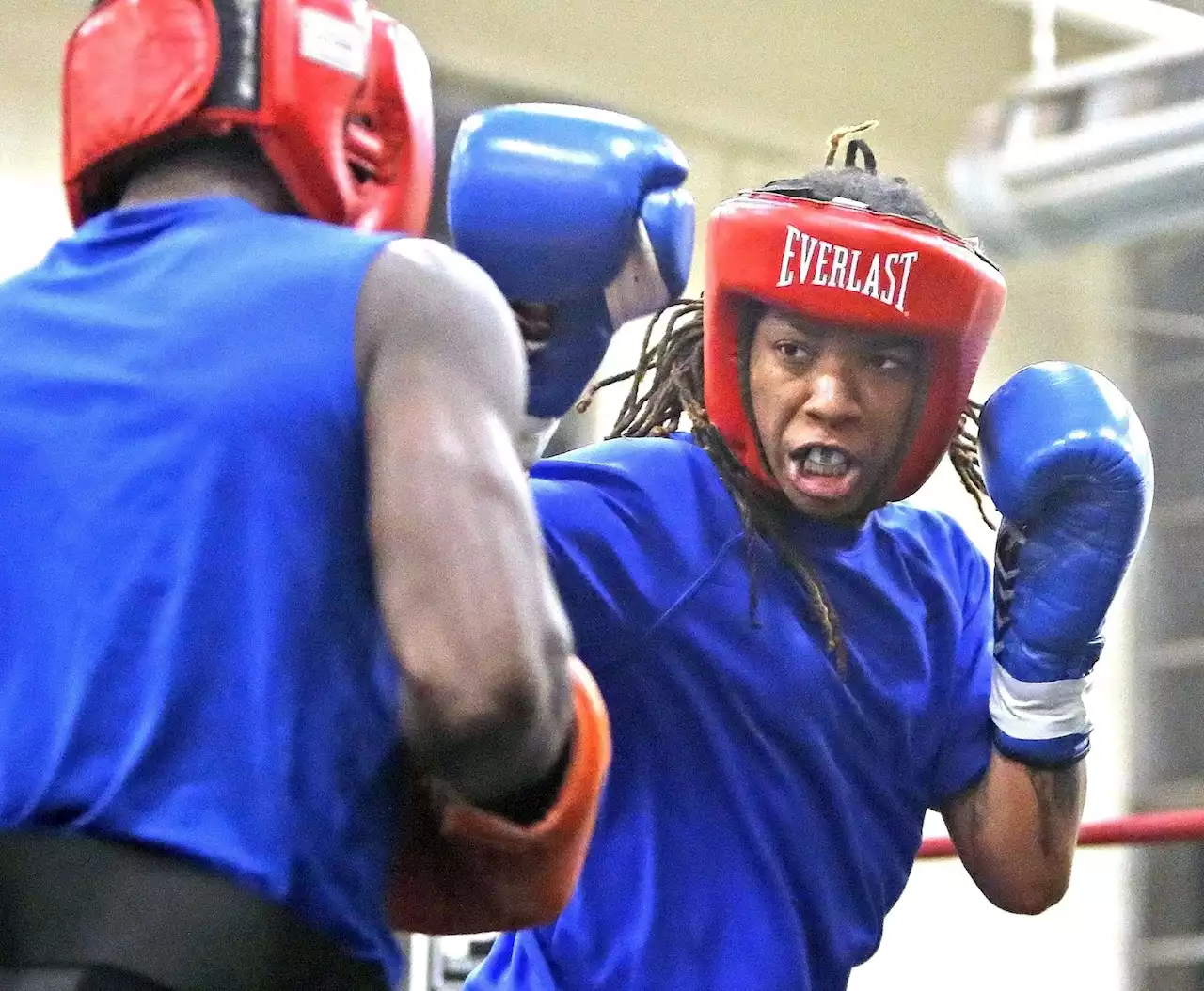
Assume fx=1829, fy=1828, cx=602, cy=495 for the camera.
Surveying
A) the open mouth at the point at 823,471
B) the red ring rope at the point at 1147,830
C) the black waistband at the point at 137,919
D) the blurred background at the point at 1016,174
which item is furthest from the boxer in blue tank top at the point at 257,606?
the blurred background at the point at 1016,174

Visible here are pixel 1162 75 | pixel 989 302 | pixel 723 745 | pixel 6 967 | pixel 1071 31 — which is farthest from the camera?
pixel 1071 31

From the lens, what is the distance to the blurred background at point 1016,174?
355 centimetres

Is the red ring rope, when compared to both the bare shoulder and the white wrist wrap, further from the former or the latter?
the bare shoulder

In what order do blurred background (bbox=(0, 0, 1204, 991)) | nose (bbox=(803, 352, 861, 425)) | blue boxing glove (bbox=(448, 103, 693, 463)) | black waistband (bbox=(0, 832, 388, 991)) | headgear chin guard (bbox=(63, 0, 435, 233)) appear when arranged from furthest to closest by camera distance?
blurred background (bbox=(0, 0, 1204, 991))
nose (bbox=(803, 352, 861, 425))
blue boxing glove (bbox=(448, 103, 693, 463))
headgear chin guard (bbox=(63, 0, 435, 233))
black waistband (bbox=(0, 832, 388, 991))

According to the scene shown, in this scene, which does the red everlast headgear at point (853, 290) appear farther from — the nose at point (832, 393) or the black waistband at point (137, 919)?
the black waistband at point (137, 919)

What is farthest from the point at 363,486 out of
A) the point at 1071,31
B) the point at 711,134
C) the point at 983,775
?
the point at 1071,31

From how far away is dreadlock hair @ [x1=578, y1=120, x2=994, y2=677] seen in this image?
1480mm

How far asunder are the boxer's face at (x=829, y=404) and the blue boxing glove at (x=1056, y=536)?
10 centimetres

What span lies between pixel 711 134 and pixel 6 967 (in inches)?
138

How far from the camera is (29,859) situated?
2.72 feet

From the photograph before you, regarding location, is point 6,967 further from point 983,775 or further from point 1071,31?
point 1071,31

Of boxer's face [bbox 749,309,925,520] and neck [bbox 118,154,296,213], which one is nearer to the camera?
neck [bbox 118,154,296,213]

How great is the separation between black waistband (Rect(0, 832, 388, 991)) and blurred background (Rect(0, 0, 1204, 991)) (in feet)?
8.49

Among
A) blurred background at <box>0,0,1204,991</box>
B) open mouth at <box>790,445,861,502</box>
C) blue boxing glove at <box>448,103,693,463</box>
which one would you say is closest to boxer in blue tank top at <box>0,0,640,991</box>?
blue boxing glove at <box>448,103,693,463</box>
